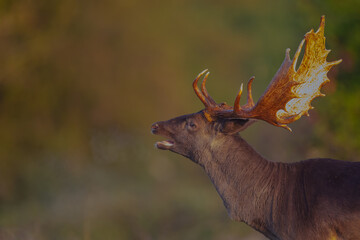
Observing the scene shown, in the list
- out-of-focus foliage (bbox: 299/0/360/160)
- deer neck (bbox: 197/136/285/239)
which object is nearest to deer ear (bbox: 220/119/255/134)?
deer neck (bbox: 197/136/285/239)

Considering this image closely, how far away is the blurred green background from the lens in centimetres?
1506

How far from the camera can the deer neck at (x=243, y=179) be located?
7871 mm

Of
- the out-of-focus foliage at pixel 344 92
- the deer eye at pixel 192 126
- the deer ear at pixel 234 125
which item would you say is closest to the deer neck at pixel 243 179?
the deer ear at pixel 234 125

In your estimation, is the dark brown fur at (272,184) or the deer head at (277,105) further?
the deer head at (277,105)

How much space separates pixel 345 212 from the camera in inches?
281

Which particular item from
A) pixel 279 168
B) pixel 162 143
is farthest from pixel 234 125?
pixel 162 143

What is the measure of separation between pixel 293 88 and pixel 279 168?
3.01 feet

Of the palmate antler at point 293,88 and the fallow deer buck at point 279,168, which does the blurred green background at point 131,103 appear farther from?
the palmate antler at point 293,88

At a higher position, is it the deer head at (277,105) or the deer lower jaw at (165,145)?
the deer head at (277,105)

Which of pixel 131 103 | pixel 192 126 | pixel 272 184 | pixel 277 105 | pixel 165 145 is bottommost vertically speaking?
pixel 131 103

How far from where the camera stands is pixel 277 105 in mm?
7867

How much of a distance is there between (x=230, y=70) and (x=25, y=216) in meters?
12.1

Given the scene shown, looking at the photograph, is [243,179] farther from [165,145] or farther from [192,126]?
[165,145]

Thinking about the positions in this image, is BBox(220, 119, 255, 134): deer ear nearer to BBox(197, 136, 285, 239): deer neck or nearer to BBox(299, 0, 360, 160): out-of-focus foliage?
BBox(197, 136, 285, 239): deer neck
